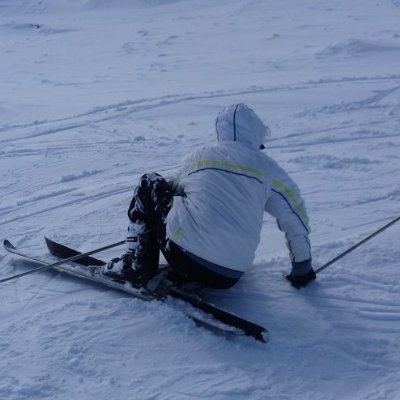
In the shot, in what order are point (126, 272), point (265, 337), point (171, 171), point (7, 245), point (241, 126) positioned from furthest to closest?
point (171, 171) → point (7, 245) → point (126, 272) → point (241, 126) → point (265, 337)

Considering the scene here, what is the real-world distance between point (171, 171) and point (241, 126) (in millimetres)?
3029

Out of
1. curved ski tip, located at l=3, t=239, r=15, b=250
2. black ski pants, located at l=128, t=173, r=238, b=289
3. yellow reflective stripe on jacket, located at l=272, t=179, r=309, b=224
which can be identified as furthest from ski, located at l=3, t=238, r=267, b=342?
yellow reflective stripe on jacket, located at l=272, t=179, r=309, b=224

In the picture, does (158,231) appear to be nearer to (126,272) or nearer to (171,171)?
(126,272)

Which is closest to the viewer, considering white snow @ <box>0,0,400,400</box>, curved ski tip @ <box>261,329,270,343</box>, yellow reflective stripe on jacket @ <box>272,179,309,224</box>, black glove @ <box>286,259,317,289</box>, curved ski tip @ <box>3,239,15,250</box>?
white snow @ <box>0,0,400,400</box>

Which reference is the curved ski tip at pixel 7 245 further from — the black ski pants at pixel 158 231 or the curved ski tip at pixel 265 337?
the curved ski tip at pixel 265 337

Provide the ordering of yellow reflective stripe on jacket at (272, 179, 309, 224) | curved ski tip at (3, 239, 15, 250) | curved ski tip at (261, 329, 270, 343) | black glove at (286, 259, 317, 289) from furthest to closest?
curved ski tip at (3, 239, 15, 250) → black glove at (286, 259, 317, 289) → yellow reflective stripe on jacket at (272, 179, 309, 224) → curved ski tip at (261, 329, 270, 343)

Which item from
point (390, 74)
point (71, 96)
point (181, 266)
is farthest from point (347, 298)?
point (71, 96)

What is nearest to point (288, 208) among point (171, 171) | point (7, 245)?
point (7, 245)

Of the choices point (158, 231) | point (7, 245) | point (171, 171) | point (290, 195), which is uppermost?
point (290, 195)

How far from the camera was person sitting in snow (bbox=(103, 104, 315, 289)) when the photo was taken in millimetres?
3146

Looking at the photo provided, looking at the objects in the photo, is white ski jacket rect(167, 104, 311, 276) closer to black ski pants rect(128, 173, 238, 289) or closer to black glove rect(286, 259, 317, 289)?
black ski pants rect(128, 173, 238, 289)

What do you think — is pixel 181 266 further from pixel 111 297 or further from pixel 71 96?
pixel 71 96

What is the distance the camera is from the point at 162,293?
3.52 meters

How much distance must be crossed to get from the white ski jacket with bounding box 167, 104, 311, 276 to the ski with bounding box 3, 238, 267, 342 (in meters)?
A: 0.28
